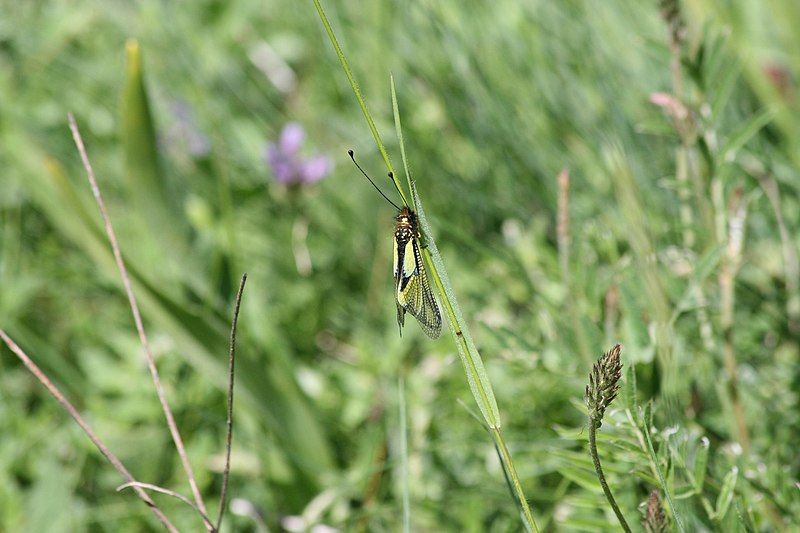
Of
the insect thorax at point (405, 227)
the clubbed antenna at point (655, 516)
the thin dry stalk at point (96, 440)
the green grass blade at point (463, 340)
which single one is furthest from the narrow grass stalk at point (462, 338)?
the thin dry stalk at point (96, 440)

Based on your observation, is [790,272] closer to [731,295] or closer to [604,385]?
[731,295]

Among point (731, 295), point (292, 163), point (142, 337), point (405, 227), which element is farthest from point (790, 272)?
point (292, 163)

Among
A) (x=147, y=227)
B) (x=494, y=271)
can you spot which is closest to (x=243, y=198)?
(x=147, y=227)

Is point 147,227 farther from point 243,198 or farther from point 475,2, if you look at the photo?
point 475,2

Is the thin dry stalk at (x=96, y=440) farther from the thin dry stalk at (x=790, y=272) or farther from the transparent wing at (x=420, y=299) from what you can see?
the thin dry stalk at (x=790, y=272)

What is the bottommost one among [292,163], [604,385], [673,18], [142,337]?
[292,163]

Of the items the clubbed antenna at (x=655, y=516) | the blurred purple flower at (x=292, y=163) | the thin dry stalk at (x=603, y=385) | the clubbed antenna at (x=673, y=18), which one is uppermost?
the clubbed antenna at (x=673, y=18)
